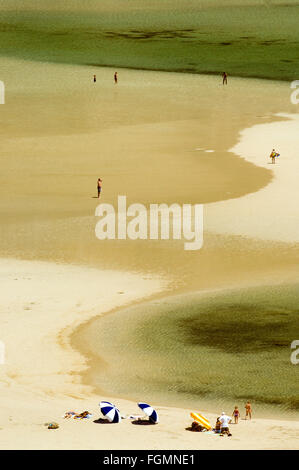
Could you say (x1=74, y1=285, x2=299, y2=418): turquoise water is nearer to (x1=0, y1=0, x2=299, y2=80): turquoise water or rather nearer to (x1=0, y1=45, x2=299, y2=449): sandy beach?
(x1=0, y1=45, x2=299, y2=449): sandy beach

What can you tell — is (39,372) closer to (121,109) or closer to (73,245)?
(73,245)

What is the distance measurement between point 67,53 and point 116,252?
7050cm

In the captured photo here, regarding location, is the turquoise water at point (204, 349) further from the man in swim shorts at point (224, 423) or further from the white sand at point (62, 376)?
the man in swim shorts at point (224, 423)

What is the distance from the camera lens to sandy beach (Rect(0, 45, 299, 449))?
30.1 m

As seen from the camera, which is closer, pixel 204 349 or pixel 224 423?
pixel 224 423

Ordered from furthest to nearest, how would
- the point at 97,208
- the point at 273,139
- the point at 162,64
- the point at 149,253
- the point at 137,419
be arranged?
the point at 162,64
the point at 273,139
the point at 97,208
the point at 149,253
the point at 137,419

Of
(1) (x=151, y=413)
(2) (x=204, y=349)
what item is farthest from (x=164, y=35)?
(1) (x=151, y=413)

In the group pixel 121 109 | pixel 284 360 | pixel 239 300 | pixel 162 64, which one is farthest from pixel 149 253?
pixel 162 64

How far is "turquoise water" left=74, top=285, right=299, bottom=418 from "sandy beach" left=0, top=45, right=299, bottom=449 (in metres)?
0.82

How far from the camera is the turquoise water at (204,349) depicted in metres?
33.1

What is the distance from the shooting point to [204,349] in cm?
3688

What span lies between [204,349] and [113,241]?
42.7 ft

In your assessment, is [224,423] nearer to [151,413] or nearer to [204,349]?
[151,413]

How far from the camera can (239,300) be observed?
4194cm
